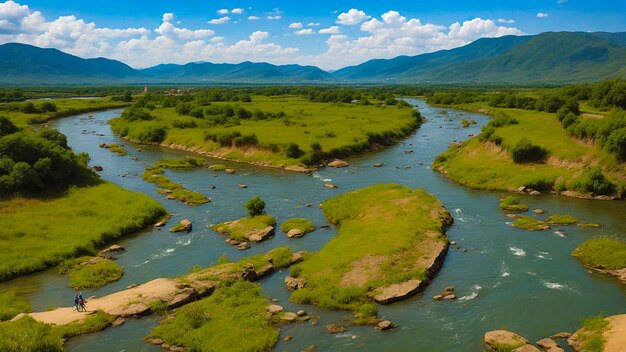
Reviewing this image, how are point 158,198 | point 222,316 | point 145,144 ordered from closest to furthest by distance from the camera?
point 222,316 < point 158,198 < point 145,144

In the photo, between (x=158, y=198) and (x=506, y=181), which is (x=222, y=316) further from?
(x=506, y=181)

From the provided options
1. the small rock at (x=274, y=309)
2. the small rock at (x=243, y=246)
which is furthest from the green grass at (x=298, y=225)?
the small rock at (x=274, y=309)

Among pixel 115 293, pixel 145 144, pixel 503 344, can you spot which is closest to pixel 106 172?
pixel 145 144

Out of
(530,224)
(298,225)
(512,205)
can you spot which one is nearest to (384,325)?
(298,225)

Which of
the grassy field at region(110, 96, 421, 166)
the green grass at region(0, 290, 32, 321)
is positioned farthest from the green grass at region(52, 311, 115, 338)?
the grassy field at region(110, 96, 421, 166)

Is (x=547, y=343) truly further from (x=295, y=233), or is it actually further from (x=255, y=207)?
(x=255, y=207)

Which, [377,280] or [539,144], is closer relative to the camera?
[377,280]
